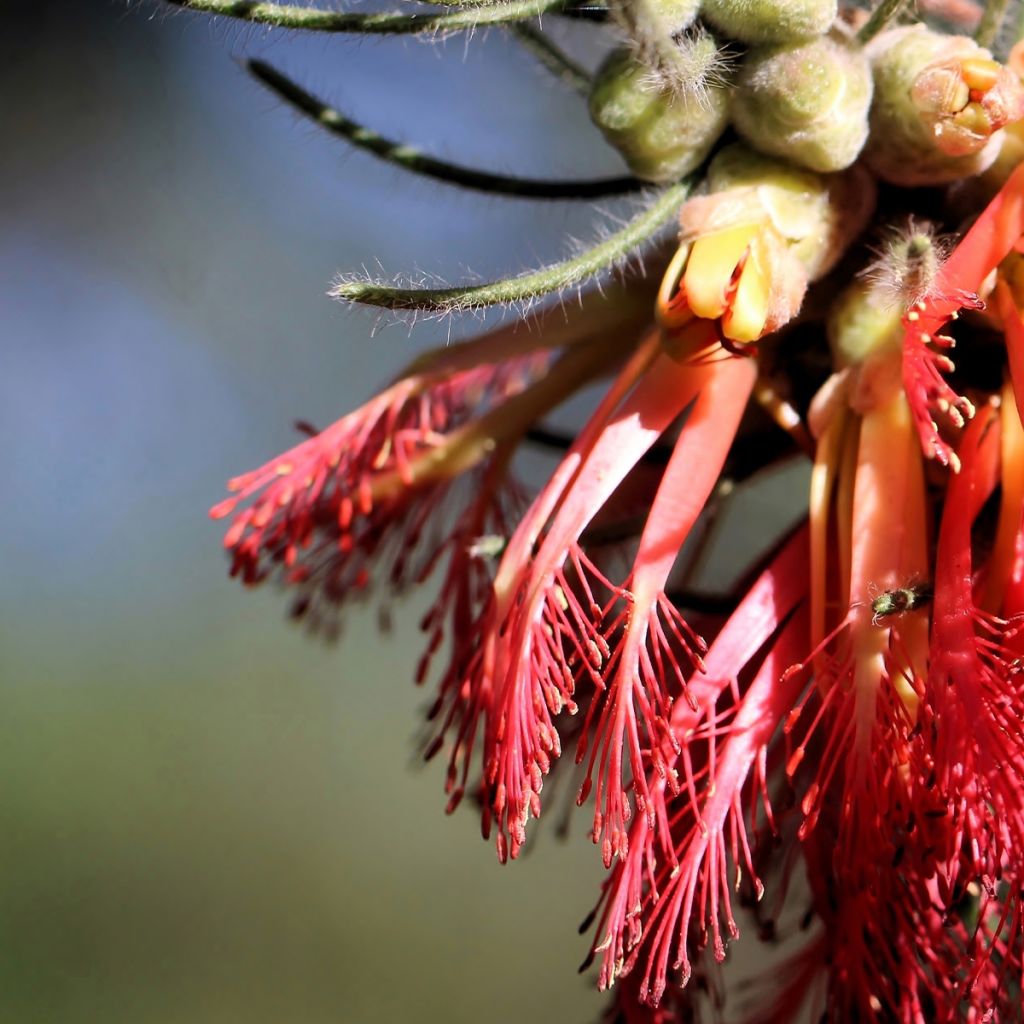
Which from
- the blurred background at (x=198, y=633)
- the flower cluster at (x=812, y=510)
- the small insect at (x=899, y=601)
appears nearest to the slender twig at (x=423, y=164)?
the flower cluster at (x=812, y=510)

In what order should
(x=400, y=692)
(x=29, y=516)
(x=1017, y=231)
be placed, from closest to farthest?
(x=1017, y=231), (x=29, y=516), (x=400, y=692)

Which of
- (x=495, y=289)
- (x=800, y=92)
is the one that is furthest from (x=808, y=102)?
(x=495, y=289)

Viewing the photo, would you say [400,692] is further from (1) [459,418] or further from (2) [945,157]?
(2) [945,157]

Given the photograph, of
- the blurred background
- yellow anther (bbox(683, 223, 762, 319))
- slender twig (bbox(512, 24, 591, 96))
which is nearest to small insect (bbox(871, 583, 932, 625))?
yellow anther (bbox(683, 223, 762, 319))

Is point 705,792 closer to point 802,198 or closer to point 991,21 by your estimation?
point 802,198

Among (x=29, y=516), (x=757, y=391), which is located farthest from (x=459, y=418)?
(x=29, y=516)

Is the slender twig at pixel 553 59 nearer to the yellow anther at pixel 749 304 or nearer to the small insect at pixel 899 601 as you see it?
the yellow anther at pixel 749 304

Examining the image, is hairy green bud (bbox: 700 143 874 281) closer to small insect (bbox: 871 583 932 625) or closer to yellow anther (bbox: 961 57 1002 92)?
Result: yellow anther (bbox: 961 57 1002 92)
